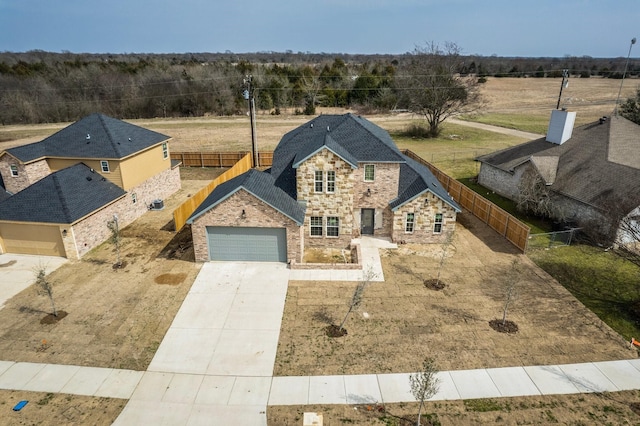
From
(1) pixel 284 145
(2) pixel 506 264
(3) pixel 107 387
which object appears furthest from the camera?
(1) pixel 284 145

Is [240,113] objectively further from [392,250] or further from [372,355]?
[372,355]

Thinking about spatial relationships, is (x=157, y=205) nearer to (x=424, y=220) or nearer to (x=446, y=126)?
(x=424, y=220)

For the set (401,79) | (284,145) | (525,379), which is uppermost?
(401,79)

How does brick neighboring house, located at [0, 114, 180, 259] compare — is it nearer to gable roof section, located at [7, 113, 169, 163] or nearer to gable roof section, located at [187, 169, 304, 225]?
gable roof section, located at [7, 113, 169, 163]

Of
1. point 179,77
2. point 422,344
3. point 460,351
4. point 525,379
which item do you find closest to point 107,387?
point 422,344

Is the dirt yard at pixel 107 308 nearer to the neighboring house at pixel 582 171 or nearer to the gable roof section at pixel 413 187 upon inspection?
the gable roof section at pixel 413 187

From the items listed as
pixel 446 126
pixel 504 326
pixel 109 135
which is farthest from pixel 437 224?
pixel 446 126

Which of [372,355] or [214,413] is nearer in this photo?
[214,413]
